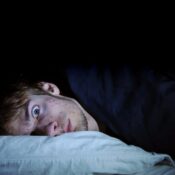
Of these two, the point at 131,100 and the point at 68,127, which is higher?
the point at 131,100

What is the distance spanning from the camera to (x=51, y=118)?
1139 millimetres

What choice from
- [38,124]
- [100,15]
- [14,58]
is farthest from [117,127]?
[14,58]

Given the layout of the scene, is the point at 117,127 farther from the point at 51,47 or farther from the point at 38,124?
the point at 51,47

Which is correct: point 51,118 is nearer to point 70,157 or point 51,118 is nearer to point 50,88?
point 50,88

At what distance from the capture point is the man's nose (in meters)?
1.09

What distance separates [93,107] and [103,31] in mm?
271

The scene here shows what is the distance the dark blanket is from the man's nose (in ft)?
0.49

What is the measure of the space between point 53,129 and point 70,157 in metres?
0.28

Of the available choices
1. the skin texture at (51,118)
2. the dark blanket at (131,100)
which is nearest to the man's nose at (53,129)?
the skin texture at (51,118)

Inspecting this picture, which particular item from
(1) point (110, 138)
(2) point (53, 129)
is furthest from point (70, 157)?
(2) point (53, 129)

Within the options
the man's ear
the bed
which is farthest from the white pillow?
the man's ear

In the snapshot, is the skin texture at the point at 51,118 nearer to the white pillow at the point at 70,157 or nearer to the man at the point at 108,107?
the man at the point at 108,107

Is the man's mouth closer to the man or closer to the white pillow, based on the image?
the man

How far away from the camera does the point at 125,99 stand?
111cm
